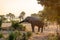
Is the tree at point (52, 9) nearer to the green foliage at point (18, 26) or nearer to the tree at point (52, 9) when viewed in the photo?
the tree at point (52, 9)

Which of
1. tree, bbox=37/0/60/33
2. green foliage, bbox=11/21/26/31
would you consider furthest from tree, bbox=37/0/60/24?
green foliage, bbox=11/21/26/31

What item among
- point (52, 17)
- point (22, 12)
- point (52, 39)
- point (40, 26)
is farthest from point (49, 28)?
point (52, 17)

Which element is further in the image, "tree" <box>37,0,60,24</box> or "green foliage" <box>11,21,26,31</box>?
"green foliage" <box>11,21,26,31</box>

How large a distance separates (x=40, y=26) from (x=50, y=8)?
22.9 ft

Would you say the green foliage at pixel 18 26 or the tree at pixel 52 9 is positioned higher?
the tree at pixel 52 9

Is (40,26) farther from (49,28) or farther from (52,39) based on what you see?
(52,39)

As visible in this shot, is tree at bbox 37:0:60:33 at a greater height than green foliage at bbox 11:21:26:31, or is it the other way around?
tree at bbox 37:0:60:33

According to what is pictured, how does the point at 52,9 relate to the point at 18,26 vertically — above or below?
above

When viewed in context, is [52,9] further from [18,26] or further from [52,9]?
[18,26]

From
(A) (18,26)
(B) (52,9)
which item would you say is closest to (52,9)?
(B) (52,9)

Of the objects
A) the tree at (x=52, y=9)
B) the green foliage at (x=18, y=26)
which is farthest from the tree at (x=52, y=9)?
the green foliage at (x=18, y=26)

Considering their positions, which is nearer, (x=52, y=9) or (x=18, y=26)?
(x=52, y=9)

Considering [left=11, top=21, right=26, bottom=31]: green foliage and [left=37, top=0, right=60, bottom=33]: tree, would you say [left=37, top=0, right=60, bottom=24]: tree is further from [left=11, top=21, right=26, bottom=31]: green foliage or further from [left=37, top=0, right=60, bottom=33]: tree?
[left=11, top=21, right=26, bottom=31]: green foliage

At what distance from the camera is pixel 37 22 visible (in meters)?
17.5
